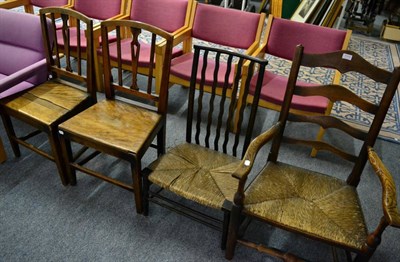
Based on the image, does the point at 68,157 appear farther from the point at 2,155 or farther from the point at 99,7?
the point at 99,7

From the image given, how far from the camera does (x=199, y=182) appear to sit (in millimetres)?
1456

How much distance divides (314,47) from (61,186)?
→ 1923mm

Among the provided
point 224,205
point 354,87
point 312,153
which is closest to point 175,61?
point 312,153

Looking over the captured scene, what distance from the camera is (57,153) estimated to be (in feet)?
5.78

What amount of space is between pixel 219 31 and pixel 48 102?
138 cm

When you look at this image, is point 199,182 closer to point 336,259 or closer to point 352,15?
point 336,259

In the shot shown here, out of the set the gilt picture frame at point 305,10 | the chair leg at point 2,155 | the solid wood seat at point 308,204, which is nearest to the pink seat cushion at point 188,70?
the solid wood seat at point 308,204

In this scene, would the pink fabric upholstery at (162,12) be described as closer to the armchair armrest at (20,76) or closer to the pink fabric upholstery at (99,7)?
the pink fabric upholstery at (99,7)

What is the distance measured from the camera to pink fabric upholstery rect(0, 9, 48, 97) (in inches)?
77.6

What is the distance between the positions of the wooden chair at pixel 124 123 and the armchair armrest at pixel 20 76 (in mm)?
429

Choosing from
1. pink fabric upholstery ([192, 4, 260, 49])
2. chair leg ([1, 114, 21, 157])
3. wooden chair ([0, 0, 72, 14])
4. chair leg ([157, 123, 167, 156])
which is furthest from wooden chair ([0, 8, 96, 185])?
wooden chair ([0, 0, 72, 14])

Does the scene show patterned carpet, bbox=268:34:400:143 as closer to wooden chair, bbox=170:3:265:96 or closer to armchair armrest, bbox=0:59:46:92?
wooden chair, bbox=170:3:265:96

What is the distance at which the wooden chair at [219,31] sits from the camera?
93.0 inches

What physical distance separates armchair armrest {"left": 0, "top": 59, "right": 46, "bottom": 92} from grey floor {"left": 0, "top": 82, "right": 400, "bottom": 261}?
52 cm
